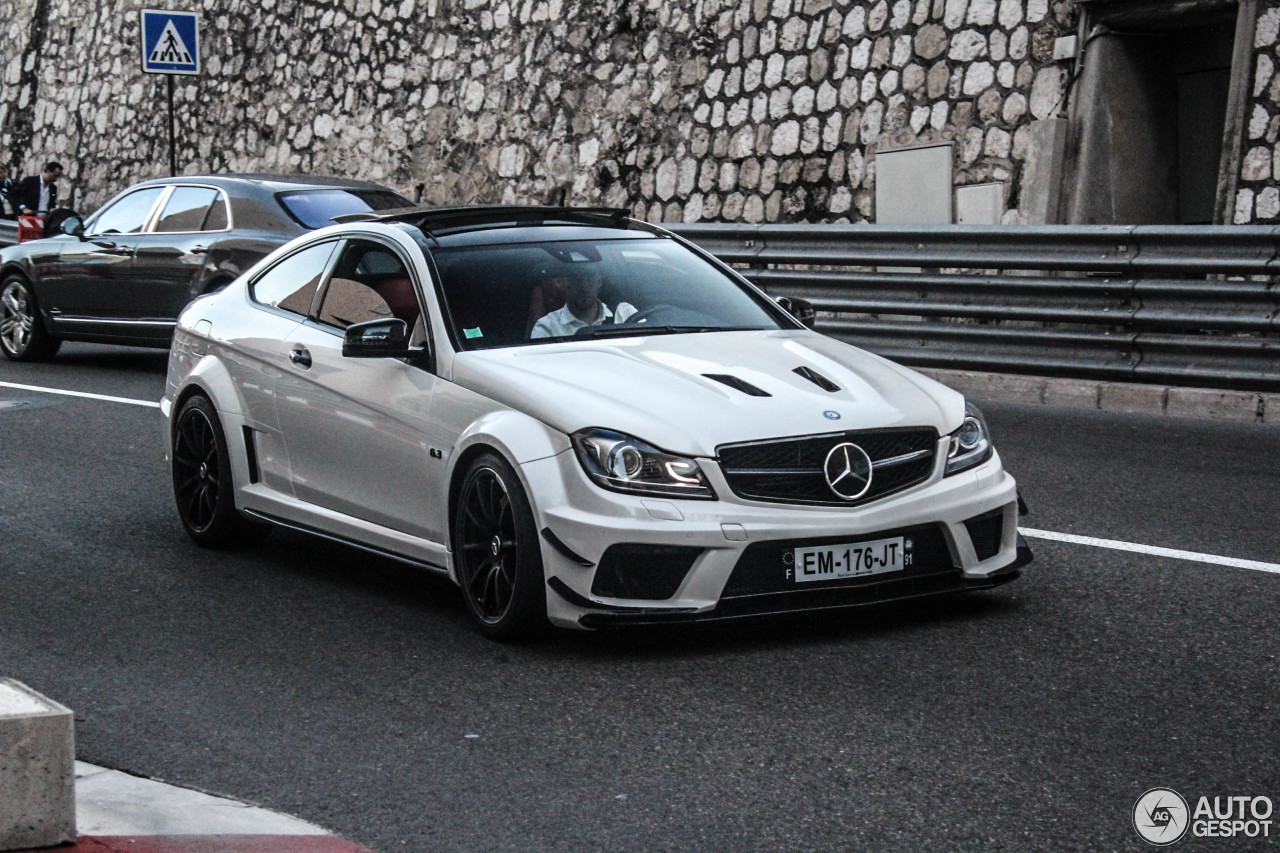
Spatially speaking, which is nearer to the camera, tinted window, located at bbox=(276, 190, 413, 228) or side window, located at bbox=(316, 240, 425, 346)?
side window, located at bbox=(316, 240, 425, 346)

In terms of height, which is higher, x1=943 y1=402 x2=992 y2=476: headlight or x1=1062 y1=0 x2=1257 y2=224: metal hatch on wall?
x1=1062 y1=0 x2=1257 y2=224: metal hatch on wall

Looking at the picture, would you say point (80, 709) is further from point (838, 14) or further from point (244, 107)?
point (244, 107)

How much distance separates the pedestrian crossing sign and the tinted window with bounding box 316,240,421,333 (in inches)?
586

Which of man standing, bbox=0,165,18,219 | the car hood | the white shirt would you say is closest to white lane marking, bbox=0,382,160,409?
the white shirt

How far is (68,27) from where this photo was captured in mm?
34500

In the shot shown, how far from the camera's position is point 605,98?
70.7 ft

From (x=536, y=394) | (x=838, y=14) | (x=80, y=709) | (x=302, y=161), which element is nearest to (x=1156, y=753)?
(x=536, y=394)

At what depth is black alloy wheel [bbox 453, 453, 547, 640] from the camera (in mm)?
5707

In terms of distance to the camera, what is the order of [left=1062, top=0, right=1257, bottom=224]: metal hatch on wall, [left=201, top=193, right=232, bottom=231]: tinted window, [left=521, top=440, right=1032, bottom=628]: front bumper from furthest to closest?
1. [left=1062, top=0, right=1257, bottom=224]: metal hatch on wall
2. [left=201, top=193, right=232, bottom=231]: tinted window
3. [left=521, top=440, right=1032, bottom=628]: front bumper

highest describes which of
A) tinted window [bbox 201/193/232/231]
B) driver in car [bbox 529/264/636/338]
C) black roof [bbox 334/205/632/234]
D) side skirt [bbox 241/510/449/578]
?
black roof [bbox 334/205/632/234]

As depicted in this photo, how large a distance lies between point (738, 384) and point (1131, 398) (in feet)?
21.7

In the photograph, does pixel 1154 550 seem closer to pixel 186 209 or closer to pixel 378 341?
pixel 378 341

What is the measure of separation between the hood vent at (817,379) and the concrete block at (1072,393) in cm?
643

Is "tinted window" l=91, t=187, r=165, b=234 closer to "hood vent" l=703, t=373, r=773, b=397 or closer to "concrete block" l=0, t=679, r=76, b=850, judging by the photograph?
"hood vent" l=703, t=373, r=773, b=397
